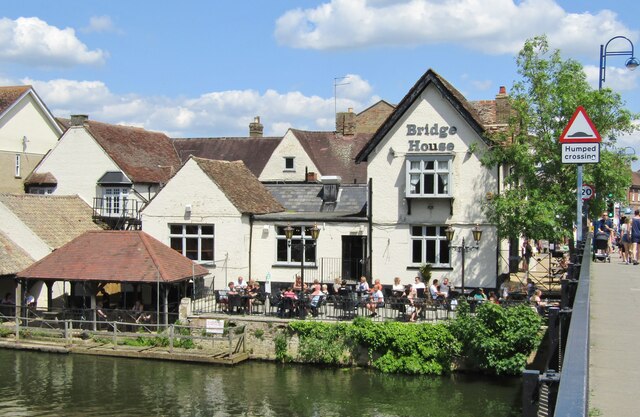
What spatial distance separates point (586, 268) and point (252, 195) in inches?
1028

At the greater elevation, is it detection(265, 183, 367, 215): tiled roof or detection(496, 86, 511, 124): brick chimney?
detection(496, 86, 511, 124): brick chimney

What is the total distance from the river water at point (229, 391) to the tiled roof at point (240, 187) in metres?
8.38

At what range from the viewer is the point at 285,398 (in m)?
23.3

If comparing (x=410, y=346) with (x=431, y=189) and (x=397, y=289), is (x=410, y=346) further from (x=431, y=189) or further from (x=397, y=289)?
(x=431, y=189)

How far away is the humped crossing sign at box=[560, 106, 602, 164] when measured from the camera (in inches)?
523

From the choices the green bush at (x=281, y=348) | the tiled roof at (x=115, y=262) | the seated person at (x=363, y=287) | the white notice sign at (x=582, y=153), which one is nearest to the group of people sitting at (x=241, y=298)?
the tiled roof at (x=115, y=262)

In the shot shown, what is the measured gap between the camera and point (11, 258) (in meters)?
32.3

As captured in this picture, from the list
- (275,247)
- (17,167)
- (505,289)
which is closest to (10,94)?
(17,167)

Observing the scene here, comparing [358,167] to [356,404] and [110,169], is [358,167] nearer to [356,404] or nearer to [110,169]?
[110,169]

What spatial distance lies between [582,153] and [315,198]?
75.0 ft

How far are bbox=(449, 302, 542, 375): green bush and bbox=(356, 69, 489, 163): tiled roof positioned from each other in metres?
7.98

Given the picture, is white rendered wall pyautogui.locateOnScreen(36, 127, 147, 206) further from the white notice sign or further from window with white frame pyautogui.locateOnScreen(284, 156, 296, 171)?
the white notice sign

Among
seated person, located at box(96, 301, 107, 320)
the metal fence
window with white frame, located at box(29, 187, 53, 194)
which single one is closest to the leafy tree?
seated person, located at box(96, 301, 107, 320)

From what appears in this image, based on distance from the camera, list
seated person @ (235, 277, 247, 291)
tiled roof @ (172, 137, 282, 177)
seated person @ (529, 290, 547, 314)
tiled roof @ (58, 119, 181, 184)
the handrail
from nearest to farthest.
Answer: the handrail, seated person @ (529, 290, 547, 314), seated person @ (235, 277, 247, 291), tiled roof @ (58, 119, 181, 184), tiled roof @ (172, 137, 282, 177)
